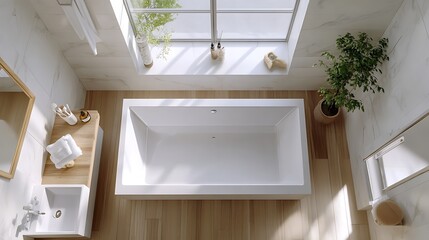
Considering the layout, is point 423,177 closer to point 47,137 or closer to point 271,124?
point 271,124

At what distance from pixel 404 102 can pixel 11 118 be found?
2313mm

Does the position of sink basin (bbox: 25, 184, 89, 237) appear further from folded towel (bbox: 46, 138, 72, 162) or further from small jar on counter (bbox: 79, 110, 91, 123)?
small jar on counter (bbox: 79, 110, 91, 123)

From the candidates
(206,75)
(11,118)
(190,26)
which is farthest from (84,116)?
(190,26)

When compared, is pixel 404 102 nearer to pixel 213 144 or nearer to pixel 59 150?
→ pixel 213 144

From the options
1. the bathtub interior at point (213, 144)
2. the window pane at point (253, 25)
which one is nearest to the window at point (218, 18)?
the window pane at point (253, 25)

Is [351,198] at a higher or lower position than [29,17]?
lower

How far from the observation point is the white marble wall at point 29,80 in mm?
2004

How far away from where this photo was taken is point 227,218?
8.80ft

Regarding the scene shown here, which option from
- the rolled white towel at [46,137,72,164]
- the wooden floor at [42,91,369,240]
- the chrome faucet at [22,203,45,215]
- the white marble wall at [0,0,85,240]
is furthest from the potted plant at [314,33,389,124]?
the chrome faucet at [22,203,45,215]

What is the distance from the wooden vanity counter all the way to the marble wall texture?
6.52ft

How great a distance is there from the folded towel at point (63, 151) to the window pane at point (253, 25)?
1476 millimetres

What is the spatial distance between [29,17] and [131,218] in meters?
A: 1.58

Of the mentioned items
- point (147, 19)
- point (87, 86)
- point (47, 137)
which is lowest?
point (47, 137)

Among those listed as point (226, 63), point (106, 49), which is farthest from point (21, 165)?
point (226, 63)
